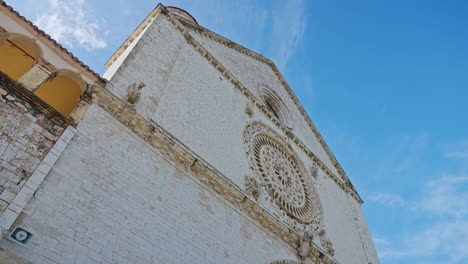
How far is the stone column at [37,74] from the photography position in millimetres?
5441

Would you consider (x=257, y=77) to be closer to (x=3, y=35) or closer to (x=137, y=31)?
(x=137, y=31)

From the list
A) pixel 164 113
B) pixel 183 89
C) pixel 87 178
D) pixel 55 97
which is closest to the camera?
pixel 87 178

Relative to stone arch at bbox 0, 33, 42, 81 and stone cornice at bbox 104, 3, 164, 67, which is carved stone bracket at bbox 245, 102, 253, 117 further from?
stone arch at bbox 0, 33, 42, 81

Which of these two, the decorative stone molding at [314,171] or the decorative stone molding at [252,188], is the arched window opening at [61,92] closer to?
the decorative stone molding at [252,188]

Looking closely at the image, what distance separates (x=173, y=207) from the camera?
6.06 metres

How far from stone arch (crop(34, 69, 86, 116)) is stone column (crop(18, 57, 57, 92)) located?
371 millimetres

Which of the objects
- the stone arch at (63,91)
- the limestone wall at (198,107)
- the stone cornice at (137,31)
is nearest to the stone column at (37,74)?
the stone arch at (63,91)

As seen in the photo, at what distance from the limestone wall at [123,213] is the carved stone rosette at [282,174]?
2.16 meters

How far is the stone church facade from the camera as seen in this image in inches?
178

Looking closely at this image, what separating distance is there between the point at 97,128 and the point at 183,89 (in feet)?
10.1

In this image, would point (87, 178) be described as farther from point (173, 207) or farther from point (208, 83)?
point (208, 83)

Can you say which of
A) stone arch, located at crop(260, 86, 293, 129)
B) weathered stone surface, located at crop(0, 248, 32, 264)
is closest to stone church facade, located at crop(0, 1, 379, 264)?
weathered stone surface, located at crop(0, 248, 32, 264)

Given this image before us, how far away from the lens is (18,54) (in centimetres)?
612

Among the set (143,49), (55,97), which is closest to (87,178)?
(55,97)
